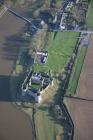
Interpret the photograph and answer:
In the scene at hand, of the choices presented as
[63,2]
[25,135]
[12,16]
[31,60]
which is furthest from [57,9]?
[25,135]

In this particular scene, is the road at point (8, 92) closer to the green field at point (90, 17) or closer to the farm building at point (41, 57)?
the farm building at point (41, 57)

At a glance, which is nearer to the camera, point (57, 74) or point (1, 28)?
point (57, 74)

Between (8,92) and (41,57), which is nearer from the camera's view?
(8,92)

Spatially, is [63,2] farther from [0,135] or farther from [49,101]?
[0,135]

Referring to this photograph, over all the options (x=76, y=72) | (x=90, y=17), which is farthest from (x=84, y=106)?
(x=90, y=17)

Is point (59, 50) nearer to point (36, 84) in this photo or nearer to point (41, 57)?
point (41, 57)
